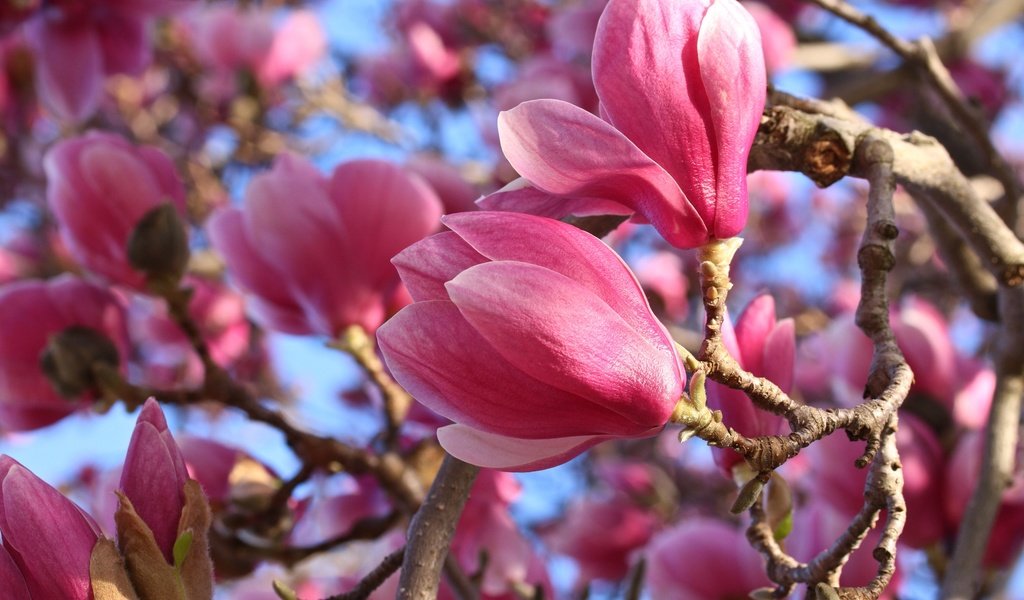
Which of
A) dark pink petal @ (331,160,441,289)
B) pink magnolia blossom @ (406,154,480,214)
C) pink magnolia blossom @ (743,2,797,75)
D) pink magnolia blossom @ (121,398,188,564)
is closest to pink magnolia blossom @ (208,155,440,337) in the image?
dark pink petal @ (331,160,441,289)

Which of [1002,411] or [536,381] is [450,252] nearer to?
[536,381]

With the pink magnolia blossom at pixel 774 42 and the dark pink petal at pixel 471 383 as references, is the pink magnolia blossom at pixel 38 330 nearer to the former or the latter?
the dark pink petal at pixel 471 383

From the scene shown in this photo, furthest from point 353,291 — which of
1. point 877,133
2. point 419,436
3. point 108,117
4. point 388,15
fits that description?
point 388,15

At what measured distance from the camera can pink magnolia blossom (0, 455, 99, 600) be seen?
48 centimetres

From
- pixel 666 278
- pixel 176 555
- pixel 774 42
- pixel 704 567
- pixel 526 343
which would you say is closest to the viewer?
pixel 526 343

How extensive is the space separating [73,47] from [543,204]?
1.06 m

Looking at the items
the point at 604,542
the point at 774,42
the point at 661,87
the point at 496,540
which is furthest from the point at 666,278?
the point at 661,87

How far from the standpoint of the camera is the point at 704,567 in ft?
3.00

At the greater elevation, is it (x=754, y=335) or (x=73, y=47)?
(x=754, y=335)

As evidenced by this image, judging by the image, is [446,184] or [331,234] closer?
[331,234]

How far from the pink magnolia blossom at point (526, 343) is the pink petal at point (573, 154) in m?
0.03

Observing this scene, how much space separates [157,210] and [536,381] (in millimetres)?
A: 514

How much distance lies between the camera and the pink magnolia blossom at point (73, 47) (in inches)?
51.2

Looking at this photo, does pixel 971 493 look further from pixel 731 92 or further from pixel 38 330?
pixel 38 330
